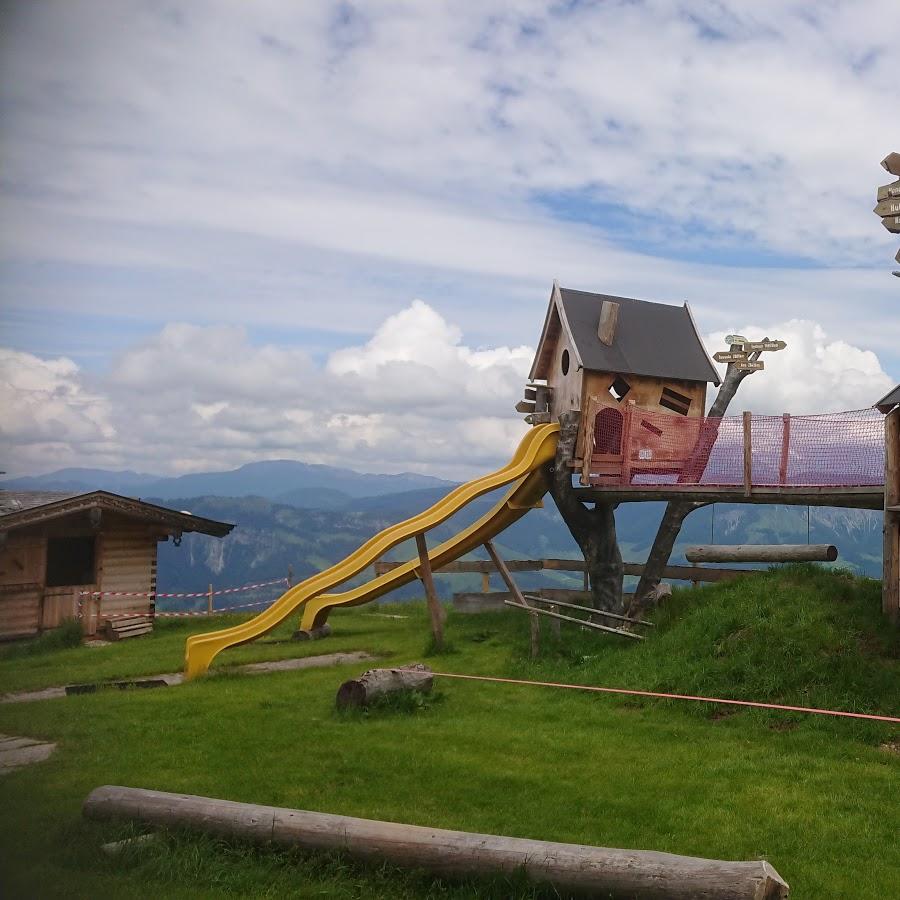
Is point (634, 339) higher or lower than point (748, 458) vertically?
higher

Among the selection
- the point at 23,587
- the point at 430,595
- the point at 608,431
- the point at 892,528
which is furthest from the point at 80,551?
the point at 892,528

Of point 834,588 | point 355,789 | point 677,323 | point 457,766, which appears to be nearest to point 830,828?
point 457,766

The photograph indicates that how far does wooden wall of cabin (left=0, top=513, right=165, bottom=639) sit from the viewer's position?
19609 mm

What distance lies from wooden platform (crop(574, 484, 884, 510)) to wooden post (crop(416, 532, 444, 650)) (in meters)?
3.26

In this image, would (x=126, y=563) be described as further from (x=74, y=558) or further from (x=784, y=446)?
(x=784, y=446)

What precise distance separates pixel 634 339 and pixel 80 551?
51.7 feet

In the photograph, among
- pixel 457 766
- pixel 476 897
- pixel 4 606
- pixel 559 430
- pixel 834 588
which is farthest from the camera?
pixel 4 606

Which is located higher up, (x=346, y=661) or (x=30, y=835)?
(x=30, y=835)

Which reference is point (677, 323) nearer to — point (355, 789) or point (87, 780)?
point (355, 789)

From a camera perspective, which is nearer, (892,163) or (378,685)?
(892,163)

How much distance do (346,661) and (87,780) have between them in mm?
7837

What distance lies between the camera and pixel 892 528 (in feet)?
38.8

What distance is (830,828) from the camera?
741 centimetres

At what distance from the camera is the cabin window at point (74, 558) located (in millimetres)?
23406
